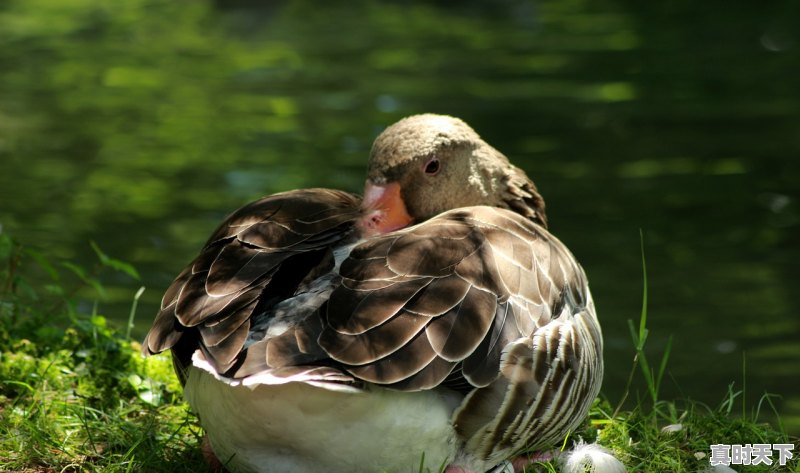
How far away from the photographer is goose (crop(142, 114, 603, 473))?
384 centimetres

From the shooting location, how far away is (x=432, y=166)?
5.15 m

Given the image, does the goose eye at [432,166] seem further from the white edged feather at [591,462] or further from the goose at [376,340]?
the white edged feather at [591,462]

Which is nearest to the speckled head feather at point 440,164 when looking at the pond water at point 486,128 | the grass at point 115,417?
the grass at point 115,417

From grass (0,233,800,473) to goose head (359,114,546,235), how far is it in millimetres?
969

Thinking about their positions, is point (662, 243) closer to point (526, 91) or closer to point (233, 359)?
point (526, 91)

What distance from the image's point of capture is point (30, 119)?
1323 centimetres

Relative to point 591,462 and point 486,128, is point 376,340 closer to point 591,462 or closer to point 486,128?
point 591,462

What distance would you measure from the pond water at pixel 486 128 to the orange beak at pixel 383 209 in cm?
265

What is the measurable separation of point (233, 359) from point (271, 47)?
45.2ft

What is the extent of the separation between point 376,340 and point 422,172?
142 cm

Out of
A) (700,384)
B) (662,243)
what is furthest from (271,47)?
(700,384)

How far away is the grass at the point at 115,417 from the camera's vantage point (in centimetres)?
462

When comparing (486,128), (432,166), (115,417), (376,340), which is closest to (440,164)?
(432,166)

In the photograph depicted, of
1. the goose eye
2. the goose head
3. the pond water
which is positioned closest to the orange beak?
the goose head
